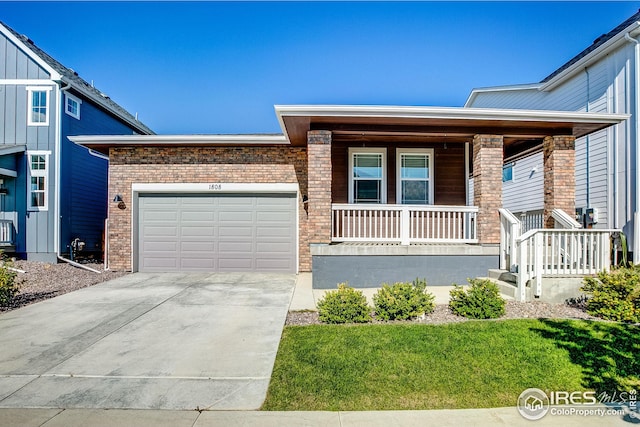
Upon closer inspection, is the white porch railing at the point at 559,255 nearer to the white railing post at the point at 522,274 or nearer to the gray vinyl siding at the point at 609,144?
the white railing post at the point at 522,274

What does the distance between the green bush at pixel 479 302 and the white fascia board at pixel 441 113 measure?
402cm

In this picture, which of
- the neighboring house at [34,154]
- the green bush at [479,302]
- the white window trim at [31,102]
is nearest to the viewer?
the green bush at [479,302]

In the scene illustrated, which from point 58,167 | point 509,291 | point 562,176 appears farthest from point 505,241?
point 58,167

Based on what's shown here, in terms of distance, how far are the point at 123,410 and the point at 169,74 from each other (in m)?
15.8

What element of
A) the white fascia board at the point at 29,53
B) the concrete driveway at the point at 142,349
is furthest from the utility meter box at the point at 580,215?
the white fascia board at the point at 29,53

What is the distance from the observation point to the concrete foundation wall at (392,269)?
827 centimetres

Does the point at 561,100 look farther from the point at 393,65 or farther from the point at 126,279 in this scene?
the point at 126,279

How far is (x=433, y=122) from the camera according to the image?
28.5ft

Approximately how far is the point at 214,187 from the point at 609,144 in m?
11.0

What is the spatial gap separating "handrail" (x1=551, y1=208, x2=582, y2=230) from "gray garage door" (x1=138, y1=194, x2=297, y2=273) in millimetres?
6580

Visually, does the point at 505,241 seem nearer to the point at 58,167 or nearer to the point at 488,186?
the point at 488,186

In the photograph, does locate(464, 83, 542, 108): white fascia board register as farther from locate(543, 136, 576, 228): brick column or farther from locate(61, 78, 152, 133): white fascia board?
locate(61, 78, 152, 133): white fascia board

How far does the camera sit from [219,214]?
10656 mm

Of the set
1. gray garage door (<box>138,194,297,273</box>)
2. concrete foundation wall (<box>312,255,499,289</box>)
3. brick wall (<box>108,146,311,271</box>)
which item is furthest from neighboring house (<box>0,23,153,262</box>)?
concrete foundation wall (<box>312,255,499,289</box>)
